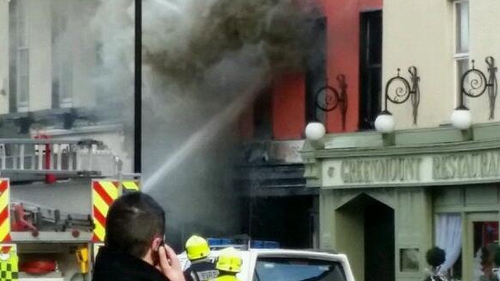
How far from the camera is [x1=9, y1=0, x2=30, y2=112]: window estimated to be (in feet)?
96.8

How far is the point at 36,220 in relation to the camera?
12.2 meters

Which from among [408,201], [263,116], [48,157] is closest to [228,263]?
[48,157]

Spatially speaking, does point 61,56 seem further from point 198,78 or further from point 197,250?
point 197,250

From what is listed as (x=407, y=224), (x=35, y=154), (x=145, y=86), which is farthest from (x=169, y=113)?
(x=35, y=154)

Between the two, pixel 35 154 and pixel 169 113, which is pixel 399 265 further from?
pixel 35 154

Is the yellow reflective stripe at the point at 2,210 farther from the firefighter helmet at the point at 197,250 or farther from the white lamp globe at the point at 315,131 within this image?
the white lamp globe at the point at 315,131

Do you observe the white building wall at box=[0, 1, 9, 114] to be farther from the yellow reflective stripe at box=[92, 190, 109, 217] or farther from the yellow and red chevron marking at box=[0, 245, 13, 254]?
the yellow and red chevron marking at box=[0, 245, 13, 254]

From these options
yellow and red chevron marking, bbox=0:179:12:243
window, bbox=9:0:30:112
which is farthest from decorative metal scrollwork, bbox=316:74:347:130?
yellow and red chevron marking, bbox=0:179:12:243

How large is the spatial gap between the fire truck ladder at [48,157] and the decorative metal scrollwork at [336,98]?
452 inches

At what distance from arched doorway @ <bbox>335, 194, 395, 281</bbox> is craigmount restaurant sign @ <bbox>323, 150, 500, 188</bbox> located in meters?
0.63

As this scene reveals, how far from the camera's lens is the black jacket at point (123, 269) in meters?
5.36

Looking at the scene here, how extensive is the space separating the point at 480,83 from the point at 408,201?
2.04 m

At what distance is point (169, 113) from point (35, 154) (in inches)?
504

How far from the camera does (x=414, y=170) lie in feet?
72.4
